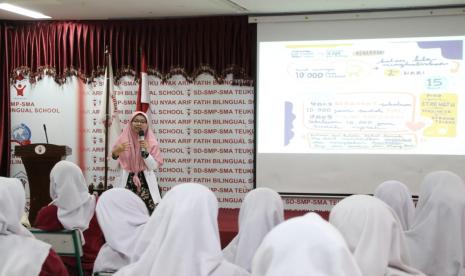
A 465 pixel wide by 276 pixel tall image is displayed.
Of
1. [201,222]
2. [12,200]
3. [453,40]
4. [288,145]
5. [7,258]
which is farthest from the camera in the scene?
[288,145]

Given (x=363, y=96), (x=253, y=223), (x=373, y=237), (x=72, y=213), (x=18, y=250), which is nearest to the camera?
(x=373, y=237)

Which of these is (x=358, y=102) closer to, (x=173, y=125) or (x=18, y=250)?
(x=173, y=125)

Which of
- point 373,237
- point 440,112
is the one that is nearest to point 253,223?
point 373,237

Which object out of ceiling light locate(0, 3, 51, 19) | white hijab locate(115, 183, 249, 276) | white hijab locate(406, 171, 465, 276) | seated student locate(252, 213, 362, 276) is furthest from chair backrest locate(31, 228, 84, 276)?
ceiling light locate(0, 3, 51, 19)

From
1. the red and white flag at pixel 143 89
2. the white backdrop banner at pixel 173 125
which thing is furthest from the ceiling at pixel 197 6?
the white backdrop banner at pixel 173 125

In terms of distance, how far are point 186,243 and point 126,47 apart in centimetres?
494

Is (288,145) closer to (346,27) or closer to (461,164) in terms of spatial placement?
(346,27)

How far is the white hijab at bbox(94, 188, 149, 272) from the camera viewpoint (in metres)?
3.03

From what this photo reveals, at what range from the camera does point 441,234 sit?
3.15m

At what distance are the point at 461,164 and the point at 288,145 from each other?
5.99ft

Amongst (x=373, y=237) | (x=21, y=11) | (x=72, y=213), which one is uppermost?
(x=21, y=11)

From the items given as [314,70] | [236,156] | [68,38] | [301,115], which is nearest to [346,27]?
[314,70]

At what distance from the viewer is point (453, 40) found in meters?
5.80

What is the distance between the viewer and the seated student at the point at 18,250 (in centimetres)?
221
